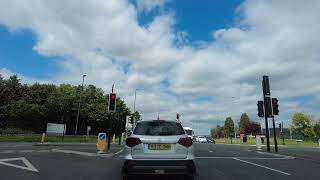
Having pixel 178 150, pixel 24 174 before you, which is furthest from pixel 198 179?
pixel 24 174

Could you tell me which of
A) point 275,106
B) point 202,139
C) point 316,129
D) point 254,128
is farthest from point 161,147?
point 254,128

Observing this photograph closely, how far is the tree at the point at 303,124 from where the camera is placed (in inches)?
3661

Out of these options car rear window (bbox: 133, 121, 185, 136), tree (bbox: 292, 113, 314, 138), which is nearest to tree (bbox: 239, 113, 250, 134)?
tree (bbox: 292, 113, 314, 138)

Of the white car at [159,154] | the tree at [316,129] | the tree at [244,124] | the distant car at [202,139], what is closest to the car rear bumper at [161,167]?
the white car at [159,154]

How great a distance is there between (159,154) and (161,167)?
1.00 ft

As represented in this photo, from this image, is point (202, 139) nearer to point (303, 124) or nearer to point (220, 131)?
point (303, 124)

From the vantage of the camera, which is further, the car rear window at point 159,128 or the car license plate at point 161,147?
the car rear window at point 159,128

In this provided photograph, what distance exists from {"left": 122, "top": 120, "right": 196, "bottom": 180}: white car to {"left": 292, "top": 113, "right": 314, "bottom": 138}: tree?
9171cm

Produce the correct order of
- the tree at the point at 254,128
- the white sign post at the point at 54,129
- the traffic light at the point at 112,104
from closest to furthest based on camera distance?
the traffic light at the point at 112,104, the white sign post at the point at 54,129, the tree at the point at 254,128

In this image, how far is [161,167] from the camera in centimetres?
858

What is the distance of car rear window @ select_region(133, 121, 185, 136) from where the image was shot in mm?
9000

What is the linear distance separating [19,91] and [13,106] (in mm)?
8397

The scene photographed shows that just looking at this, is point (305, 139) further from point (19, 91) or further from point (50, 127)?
point (19, 91)

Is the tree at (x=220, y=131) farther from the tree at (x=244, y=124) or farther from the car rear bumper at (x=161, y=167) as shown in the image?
the car rear bumper at (x=161, y=167)
